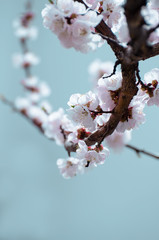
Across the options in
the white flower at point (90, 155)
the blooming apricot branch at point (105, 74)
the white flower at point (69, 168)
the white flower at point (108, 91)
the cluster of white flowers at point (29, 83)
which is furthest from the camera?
the cluster of white flowers at point (29, 83)

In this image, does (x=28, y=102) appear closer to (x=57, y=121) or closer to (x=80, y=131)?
(x=57, y=121)

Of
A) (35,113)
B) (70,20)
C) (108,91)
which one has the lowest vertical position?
(108,91)

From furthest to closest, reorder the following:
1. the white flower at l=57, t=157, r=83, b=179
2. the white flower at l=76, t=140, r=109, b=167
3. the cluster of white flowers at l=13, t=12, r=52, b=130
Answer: the cluster of white flowers at l=13, t=12, r=52, b=130 → the white flower at l=57, t=157, r=83, b=179 → the white flower at l=76, t=140, r=109, b=167

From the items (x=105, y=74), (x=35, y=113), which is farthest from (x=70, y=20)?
(x=35, y=113)

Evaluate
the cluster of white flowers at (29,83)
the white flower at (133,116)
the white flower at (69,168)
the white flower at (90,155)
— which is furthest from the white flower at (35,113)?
the white flower at (133,116)

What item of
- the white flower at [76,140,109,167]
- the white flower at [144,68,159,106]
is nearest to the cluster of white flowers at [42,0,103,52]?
the white flower at [144,68,159,106]

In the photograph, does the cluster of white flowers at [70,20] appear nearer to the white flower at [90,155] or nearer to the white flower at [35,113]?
the white flower at [90,155]

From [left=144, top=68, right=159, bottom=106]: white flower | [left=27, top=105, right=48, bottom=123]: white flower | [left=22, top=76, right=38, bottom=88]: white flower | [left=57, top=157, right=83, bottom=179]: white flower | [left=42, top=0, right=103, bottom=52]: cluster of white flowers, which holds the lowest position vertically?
[left=144, top=68, right=159, bottom=106]: white flower

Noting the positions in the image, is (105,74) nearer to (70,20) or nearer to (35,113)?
(70,20)

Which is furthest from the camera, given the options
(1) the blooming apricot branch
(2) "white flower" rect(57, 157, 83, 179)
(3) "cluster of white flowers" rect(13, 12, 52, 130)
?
(3) "cluster of white flowers" rect(13, 12, 52, 130)

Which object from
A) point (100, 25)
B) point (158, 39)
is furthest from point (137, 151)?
point (100, 25)

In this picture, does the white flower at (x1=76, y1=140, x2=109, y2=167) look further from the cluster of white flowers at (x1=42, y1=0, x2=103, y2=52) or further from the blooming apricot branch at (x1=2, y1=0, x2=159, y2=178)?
the cluster of white flowers at (x1=42, y1=0, x2=103, y2=52)
